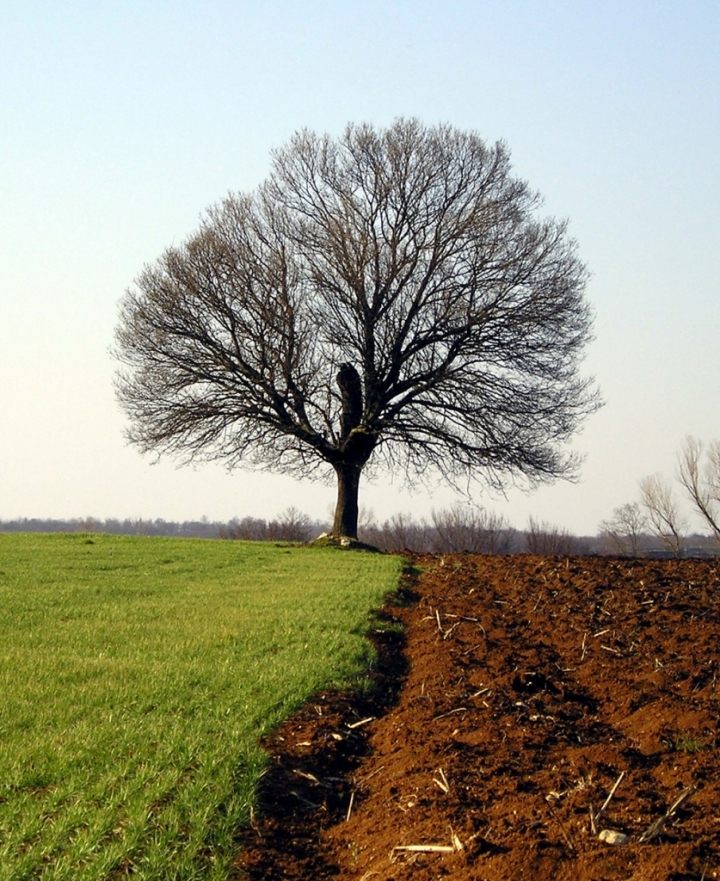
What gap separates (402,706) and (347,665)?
56.6 inches

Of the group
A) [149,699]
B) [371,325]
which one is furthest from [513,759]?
[371,325]

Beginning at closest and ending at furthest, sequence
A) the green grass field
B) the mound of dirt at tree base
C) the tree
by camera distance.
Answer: the mound of dirt at tree base
the green grass field
the tree

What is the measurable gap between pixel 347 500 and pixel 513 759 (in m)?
21.7

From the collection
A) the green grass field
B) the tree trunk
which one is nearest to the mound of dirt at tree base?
the green grass field

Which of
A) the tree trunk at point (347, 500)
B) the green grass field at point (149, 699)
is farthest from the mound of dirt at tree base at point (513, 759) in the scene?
the tree trunk at point (347, 500)

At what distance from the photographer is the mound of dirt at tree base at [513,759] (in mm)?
4918

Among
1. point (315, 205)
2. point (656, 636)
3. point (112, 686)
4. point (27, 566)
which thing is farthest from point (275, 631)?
point (315, 205)

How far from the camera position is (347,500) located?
93.1 feet

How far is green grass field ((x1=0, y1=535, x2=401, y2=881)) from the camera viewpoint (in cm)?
545

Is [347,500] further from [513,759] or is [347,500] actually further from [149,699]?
[513,759]

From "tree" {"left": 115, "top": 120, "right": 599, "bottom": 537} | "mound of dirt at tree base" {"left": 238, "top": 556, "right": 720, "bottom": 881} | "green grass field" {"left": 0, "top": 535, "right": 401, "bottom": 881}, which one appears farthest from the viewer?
"tree" {"left": 115, "top": 120, "right": 599, "bottom": 537}

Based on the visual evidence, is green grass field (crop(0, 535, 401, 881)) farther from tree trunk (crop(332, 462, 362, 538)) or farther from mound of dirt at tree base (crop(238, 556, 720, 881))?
tree trunk (crop(332, 462, 362, 538))

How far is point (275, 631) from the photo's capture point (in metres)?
12.2

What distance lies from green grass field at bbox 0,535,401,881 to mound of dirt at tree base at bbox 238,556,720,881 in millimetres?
380
